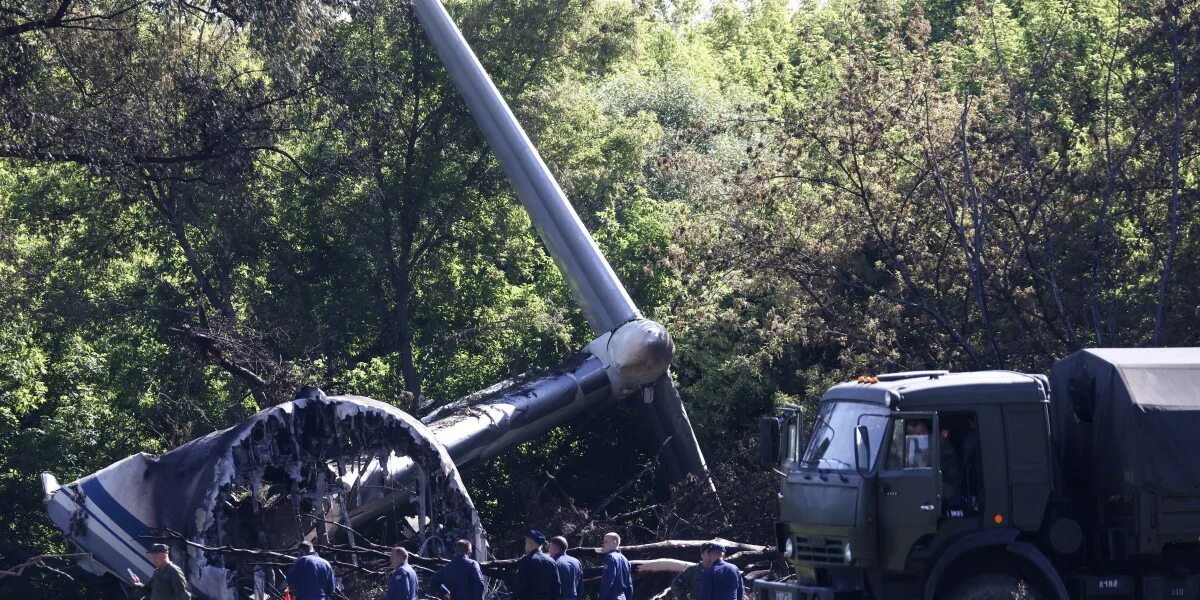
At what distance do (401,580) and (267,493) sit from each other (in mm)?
4513

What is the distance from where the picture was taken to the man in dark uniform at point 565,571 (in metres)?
14.1

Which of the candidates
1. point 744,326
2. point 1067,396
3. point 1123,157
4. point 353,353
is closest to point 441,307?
point 353,353

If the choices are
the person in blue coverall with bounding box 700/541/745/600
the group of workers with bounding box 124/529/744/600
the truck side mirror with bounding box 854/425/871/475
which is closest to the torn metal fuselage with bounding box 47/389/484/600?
the group of workers with bounding box 124/529/744/600

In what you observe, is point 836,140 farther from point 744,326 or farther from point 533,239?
point 533,239

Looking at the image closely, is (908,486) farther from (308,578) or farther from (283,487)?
(283,487)

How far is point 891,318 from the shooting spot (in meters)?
23.6

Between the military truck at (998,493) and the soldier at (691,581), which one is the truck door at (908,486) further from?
the soldier at (691,581)

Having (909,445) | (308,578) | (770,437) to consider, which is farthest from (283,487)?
(909,445)

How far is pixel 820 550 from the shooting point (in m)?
13.3

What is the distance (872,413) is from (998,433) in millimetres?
1090

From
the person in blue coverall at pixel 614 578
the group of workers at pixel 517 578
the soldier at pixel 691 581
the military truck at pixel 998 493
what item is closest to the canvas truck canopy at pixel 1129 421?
the military truck at pixel 998 493

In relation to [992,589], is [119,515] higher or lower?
higher

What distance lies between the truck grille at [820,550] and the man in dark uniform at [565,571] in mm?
2119

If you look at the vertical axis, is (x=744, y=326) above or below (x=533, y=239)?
below
